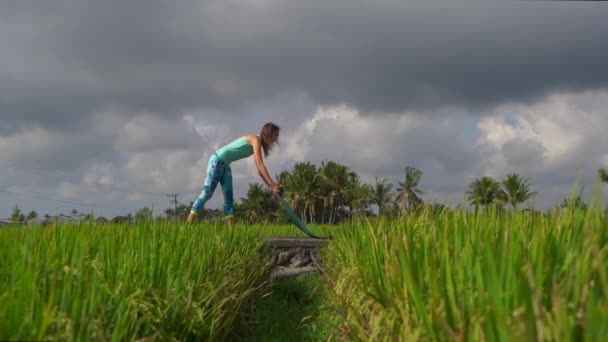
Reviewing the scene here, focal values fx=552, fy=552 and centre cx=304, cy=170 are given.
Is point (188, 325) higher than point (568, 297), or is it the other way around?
point (568, 297)

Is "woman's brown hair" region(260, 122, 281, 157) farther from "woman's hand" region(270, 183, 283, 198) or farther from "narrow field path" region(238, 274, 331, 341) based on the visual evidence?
"narrow field path" region(238, 274, 331, 341)

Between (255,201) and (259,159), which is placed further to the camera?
(255,201)

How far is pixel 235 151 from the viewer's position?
26.2 feet

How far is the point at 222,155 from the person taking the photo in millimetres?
8031

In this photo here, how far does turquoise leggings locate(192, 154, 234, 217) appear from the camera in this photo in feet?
26.2

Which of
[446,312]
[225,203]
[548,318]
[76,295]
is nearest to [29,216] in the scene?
[76,295]

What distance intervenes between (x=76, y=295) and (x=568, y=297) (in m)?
1.84

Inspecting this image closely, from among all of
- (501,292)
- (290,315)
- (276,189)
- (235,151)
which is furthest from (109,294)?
(235,151)

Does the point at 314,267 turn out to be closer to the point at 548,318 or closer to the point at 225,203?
the point at 225,203

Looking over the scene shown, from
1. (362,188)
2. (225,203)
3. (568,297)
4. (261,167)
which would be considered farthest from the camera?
(362,188)

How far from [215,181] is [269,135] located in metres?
1.09

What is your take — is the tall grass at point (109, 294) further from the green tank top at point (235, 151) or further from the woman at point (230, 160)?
the green tank top at point (235, 151)

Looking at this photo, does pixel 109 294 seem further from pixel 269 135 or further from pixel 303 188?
pixel 303 188

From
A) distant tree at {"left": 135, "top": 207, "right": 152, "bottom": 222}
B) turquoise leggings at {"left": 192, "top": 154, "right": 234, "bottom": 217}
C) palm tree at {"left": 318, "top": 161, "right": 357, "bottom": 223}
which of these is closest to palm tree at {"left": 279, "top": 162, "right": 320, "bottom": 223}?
palm tree at {"left": 318, "top": 161, "right": 357, "bottom": 223}
